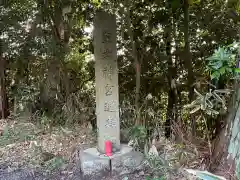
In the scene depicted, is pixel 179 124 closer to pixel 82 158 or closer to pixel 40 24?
pixel 82 158

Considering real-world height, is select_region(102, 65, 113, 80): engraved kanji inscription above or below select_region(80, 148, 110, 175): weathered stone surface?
above

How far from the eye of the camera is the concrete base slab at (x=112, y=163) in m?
2.47

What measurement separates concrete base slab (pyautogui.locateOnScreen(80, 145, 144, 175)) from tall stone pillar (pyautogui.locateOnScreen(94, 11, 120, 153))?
12 cm

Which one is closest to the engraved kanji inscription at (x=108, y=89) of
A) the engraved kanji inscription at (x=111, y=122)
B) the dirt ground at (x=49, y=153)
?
the engraved kanji inscription at (x=111, y=122)

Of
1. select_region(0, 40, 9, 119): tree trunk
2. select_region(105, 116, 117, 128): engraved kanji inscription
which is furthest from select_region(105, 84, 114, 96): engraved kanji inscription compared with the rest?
select_region(0, 40, 9, 119): tree trunk

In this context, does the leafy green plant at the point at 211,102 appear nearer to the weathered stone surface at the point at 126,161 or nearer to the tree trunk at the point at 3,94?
the weathered stone surface at the point at 126,161

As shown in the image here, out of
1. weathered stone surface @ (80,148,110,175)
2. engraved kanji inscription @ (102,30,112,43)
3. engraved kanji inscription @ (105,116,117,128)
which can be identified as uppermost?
engraved kanji inscription @ (102,30,112,43)

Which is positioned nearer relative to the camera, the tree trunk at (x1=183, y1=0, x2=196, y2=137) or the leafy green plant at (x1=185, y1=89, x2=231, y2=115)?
the leafy green plant at (x1=185, y1=89, x2=231, y2=115)

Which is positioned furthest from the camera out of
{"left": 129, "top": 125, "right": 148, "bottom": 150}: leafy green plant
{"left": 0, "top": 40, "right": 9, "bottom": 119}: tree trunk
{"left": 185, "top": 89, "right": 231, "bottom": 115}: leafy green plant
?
{"left": 0, "top": 40, "right": 9, "bottom": 119}: tree trunk

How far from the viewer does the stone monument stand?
2.47 meters

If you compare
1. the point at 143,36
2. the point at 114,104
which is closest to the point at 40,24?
the point at 143,36

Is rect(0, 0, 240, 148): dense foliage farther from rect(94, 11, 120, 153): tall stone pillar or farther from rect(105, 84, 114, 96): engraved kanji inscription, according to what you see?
rect(105, 84, 114, 96): engraved kanji inscription

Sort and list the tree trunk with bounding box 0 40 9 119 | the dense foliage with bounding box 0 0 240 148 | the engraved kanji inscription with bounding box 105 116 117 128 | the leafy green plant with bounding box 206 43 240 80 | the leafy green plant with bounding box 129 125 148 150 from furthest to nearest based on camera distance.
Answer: the tree trunk with bounding box 0 40 9 119 < the dense foliage with bounding box 0 0 240 148 < the leafy green plant with bounding box 129 125 148 150 < the engraved kanji inscription with bounding box 105 116 117 128 < the leafy green plant with bounding box 206 43 240 80

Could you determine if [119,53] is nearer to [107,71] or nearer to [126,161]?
[107,71]
